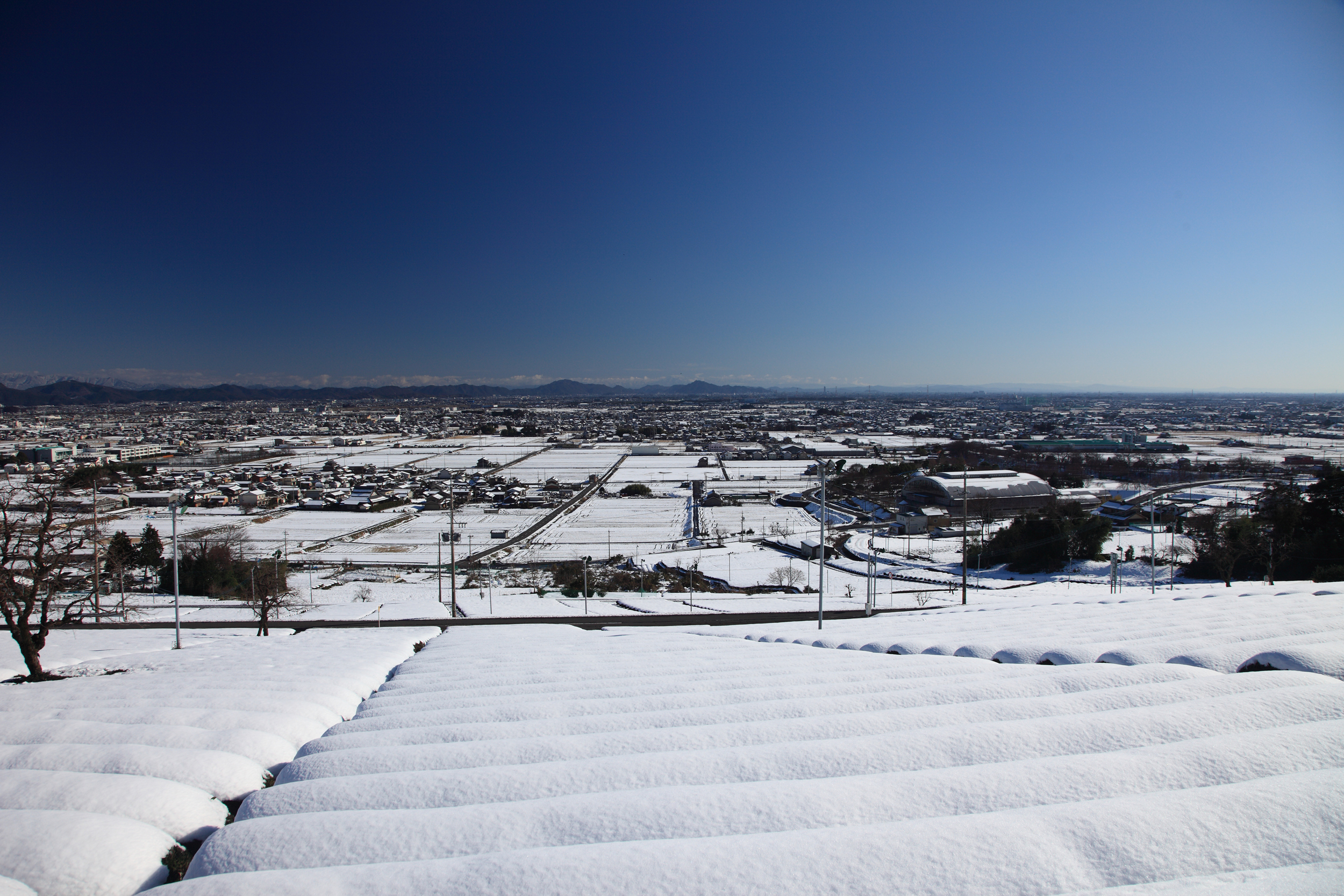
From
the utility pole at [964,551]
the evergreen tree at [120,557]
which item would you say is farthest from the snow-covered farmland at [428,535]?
the utility pole at [964,551]

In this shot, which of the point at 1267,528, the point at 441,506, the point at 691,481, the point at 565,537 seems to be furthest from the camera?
the point at 691,481

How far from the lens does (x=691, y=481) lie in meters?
46.7

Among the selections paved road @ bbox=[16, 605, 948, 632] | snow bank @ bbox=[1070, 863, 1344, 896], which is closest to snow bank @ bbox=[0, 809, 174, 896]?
snow bank @ bbox=[1070, 863, 1344, 896]

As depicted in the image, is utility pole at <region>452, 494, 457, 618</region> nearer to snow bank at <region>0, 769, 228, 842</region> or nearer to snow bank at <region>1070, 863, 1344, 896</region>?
snow bank at <region>0, 769, 228, 842</region>

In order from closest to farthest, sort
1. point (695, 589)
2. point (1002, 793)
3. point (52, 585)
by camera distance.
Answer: point (1002, 793), point (52, 585), point (695, 589)

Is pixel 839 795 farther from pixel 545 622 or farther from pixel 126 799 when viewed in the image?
pixel 545 622

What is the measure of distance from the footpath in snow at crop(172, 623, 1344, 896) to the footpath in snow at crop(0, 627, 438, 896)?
1.40 ft

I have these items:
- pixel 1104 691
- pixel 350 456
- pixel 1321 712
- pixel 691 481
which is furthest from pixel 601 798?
pixel 350 456

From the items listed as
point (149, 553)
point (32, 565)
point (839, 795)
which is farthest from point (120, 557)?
point (839, 795)

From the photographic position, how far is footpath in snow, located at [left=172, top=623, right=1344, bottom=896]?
5.90ft

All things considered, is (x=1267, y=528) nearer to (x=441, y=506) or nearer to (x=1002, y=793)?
(x=1002, y=793)

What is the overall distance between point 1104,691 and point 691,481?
142 feet

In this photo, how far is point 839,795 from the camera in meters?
2.31

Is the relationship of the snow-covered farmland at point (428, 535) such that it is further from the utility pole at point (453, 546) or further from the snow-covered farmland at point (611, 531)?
the snow-covered farmland at point (611, 531)
